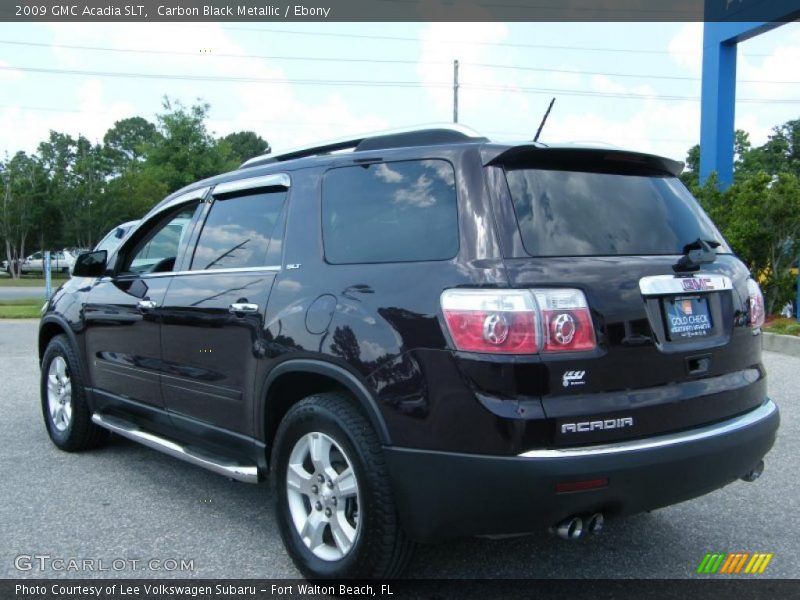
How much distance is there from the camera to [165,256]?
14.8 feet

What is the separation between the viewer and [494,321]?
256 cm

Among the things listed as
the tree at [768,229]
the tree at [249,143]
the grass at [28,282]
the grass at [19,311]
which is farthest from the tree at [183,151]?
the tree at [249,143]

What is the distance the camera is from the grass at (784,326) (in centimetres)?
1001

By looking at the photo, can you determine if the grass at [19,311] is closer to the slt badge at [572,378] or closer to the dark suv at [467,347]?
the dark suv at [467,347]

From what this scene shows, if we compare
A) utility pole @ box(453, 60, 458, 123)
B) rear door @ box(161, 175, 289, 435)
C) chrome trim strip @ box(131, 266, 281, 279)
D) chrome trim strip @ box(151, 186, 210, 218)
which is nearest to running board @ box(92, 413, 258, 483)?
rear door @ box(161, 175, 289, 435)

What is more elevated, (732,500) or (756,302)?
(756,302)

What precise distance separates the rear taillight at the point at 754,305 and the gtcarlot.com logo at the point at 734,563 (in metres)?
1.08

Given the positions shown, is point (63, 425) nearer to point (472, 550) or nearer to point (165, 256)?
point (165, 256)

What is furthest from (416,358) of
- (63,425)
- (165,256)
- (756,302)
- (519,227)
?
(63,425)

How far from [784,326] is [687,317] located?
8565 millimetres

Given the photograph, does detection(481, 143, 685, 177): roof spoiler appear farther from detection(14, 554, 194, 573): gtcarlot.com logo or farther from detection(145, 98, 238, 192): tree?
detection(145, 98, 238, 192): tree

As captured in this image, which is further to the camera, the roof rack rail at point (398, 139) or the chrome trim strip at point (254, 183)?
the chrome trim strip at point (254, 183)

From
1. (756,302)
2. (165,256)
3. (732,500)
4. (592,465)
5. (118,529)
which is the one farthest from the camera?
(165,256)

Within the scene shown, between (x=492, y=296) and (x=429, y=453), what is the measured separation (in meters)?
0.61
